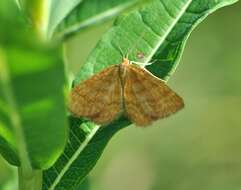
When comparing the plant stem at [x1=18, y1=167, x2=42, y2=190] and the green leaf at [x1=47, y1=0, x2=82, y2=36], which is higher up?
the green leaf at [x1=47, y1=0, x2=82, y2=36]

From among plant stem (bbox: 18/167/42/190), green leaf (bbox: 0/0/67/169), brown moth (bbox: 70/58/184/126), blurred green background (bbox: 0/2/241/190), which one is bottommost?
blurred green background (bbox: 0/2/241/190)

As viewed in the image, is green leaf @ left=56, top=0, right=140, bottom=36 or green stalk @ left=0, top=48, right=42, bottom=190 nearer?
green stalk @ left=0, top=48, right=42, bottom=190

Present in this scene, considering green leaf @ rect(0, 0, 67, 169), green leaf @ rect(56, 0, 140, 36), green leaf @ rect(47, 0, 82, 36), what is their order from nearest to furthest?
green leaf @ rect(0, 0, 67, 169) < green leaf @ rect(56, 0, 140, 36) < green leaf @ rect(47, 0, 82, 36)

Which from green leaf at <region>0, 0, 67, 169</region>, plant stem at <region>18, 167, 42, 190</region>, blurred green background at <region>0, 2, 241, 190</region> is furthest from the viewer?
blurred green background at <region>0, 2, 241, 190</region>

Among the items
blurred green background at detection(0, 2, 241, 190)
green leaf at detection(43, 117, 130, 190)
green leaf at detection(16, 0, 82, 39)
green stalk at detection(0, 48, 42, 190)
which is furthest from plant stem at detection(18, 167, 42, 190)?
blurred green background at detection(0, 2, 241, 190)

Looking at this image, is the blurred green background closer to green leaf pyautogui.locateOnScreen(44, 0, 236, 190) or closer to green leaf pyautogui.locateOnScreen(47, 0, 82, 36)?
green leaf pyautogui.locateOnScreen(44, 0, 236, 190)

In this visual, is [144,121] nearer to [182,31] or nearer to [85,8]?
[182,31]
